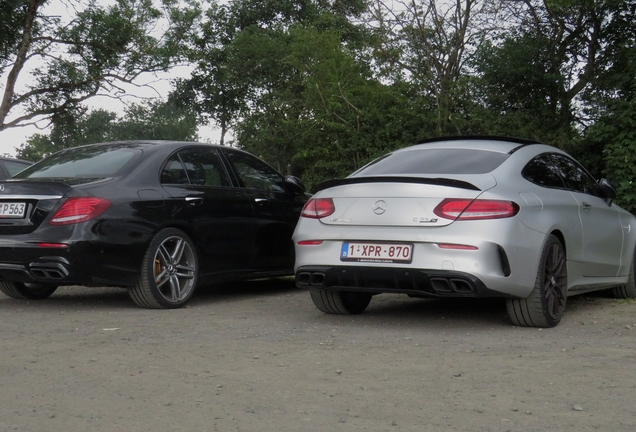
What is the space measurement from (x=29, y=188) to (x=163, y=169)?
121cm

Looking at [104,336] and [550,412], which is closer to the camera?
[550,412]

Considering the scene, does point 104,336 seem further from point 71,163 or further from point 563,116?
point 563,116

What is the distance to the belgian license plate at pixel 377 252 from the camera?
22.1 ft

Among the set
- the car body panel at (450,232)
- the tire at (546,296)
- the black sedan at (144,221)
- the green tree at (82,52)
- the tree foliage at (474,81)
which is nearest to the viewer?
the car body panel at (450,232)

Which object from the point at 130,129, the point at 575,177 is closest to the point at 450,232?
the point at 575,177

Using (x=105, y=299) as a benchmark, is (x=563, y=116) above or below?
above

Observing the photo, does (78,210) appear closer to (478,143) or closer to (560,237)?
(478,143)

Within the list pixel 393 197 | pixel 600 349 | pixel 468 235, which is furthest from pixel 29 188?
pixel 600 349

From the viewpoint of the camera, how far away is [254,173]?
9570mm

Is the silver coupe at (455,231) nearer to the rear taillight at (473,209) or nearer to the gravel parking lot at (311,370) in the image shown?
the rear taillight at (473,209)

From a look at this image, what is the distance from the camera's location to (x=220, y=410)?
14.4ft

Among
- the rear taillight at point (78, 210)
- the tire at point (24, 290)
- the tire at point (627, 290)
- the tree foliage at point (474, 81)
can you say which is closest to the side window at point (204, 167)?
the rear taillight at point (78, 210)

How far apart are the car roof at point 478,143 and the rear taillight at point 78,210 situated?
271cm

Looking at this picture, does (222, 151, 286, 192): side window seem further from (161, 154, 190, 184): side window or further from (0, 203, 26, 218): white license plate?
(0, 203, 26, 218): white license plate
